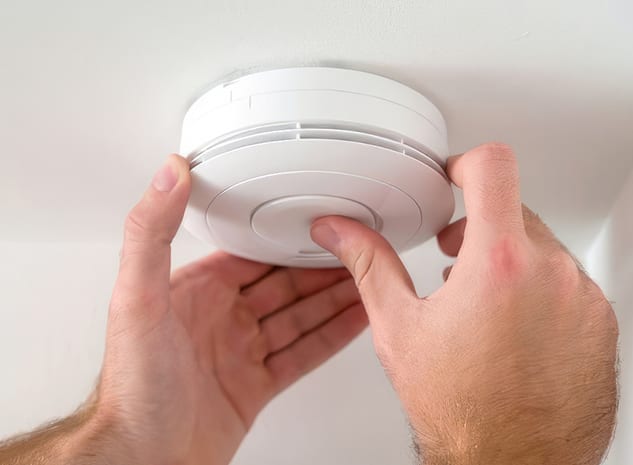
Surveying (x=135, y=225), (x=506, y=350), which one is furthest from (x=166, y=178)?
(x=506, y=350)

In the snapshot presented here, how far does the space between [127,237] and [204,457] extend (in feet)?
0.97

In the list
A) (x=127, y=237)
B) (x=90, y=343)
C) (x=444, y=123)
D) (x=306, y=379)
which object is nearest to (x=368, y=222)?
(x=444, y=123)

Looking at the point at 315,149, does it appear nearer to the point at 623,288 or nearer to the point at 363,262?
the point at 363,262

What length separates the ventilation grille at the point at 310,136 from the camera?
1.58 feet

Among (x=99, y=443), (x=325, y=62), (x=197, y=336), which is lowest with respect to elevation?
(x=99, y=443)

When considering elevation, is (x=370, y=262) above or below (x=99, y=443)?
above

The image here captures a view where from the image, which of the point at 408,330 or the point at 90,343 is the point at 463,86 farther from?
the point at 90,343

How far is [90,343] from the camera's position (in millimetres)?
854

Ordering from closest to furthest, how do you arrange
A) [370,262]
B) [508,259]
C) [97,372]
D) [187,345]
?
[508,259], [370,262], [187,345], [97,372]

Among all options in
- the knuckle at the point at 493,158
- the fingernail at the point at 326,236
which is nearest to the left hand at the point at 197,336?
the fingernail at the point at 326,236

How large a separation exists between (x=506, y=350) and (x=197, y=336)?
0.43 m

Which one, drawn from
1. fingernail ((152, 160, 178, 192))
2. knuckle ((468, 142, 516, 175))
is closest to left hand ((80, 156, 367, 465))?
fingernail ((152, 160, 178, 192))

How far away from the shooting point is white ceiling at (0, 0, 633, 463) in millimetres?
430

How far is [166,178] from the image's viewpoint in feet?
1.73
